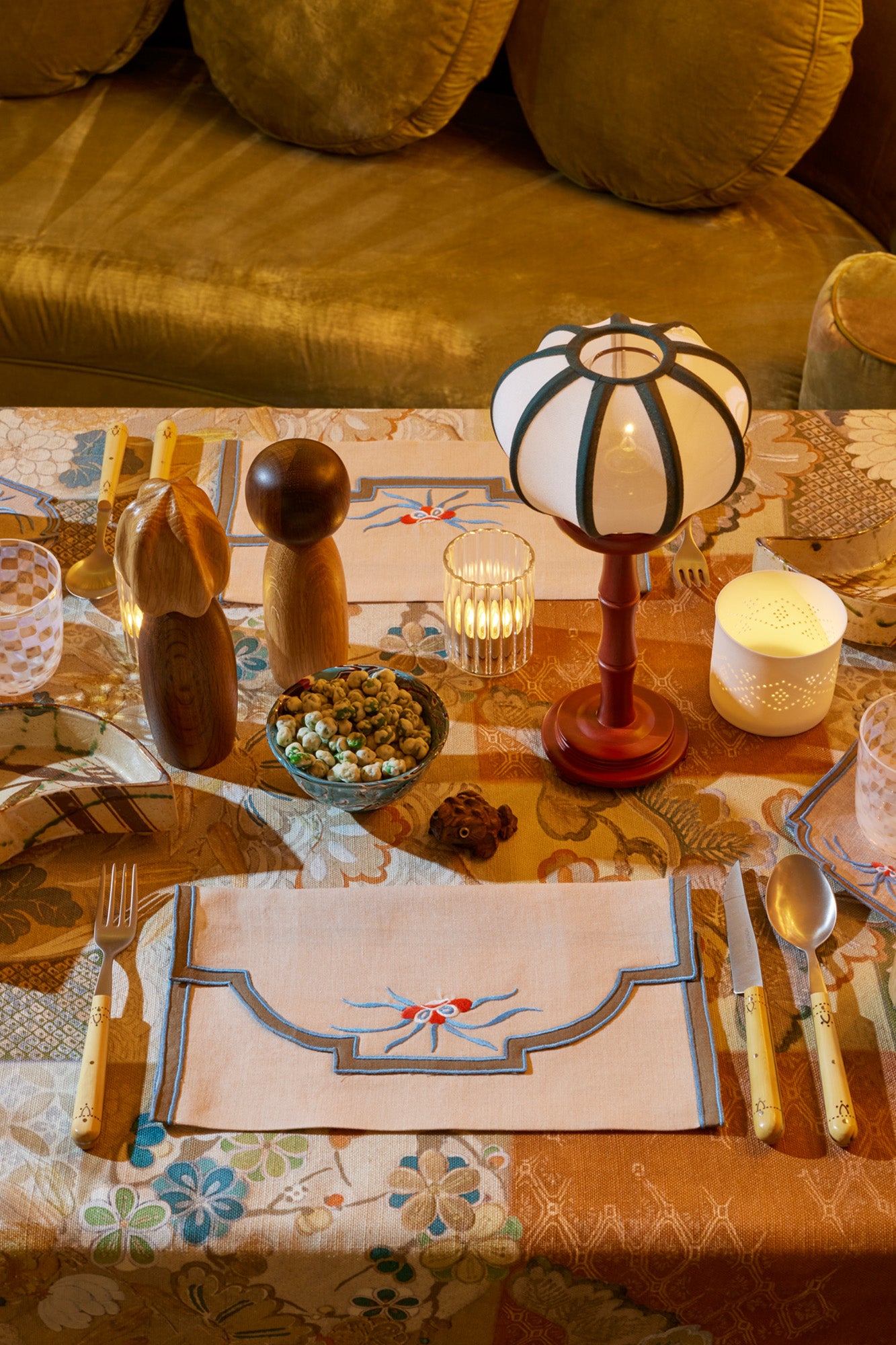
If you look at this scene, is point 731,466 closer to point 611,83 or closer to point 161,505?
point 161,505

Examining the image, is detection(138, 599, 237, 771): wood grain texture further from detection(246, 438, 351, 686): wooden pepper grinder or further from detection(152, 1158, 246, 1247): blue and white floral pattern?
detection(152, 1158, 246, 1247): blue and white floral pattern

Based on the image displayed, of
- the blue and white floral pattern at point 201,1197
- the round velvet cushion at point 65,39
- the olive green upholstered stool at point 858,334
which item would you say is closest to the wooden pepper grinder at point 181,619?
the blue and white floral pattern at point 201,1197

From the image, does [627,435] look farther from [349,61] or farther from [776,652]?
[349,61]

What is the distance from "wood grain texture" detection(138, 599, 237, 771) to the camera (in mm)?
909

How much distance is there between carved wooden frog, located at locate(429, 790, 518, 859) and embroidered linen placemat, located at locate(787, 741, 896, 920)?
0.21 meters

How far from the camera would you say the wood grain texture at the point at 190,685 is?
0.91 meters

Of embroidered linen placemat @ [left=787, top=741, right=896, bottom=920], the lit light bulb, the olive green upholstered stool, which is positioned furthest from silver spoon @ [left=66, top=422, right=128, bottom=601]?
the olive green upholstered stool

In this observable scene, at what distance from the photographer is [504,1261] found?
27.8 inches

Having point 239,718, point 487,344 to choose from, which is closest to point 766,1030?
point 239,718

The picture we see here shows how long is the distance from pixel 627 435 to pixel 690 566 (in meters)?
0.38

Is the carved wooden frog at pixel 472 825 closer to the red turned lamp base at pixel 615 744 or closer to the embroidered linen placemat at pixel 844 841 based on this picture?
the red turned lamp base at pixel 615 744

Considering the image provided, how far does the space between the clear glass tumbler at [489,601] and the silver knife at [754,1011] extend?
277 millimetres

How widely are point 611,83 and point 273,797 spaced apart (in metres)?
1.51

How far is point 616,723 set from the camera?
A: 98cm
